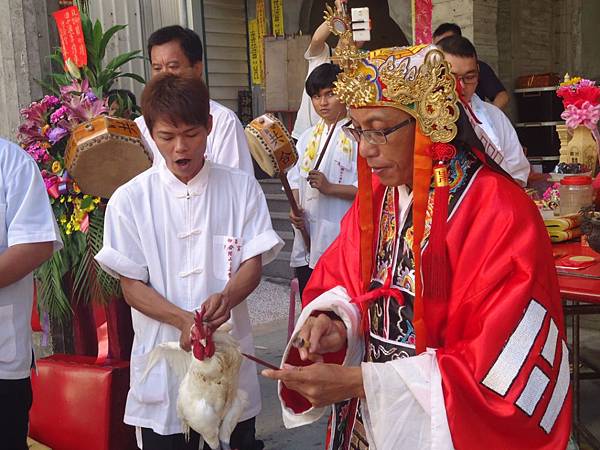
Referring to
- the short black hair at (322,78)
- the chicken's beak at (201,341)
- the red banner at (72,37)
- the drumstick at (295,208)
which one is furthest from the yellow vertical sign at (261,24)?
the chicken's beak at (201,341)

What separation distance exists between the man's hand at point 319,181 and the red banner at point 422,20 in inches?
123

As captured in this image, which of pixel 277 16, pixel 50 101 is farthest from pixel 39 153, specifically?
pixel 277 16

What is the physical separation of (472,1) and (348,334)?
17.1 ft

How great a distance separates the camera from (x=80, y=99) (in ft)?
11.8

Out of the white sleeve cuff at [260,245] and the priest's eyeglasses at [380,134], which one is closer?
the priest's eyeglasses at [380,134]

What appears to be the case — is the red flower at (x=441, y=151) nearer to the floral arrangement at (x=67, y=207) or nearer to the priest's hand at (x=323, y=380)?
the priest's hand at (x=323, y=380)

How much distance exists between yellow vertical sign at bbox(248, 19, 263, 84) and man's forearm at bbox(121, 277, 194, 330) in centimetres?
736

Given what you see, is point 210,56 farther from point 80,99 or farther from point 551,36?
point 80,99

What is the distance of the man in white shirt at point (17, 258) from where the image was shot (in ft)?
7.42

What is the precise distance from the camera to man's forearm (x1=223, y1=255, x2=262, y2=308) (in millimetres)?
2410

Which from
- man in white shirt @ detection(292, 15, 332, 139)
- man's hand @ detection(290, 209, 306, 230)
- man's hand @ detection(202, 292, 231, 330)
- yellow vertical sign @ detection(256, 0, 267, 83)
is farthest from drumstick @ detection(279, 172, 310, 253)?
yellow vertical sign @ detection(256, 0, 267, 83)

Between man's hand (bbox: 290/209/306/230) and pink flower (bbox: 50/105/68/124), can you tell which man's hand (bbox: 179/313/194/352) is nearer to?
pink flower (bbox: 50/105/68/124)

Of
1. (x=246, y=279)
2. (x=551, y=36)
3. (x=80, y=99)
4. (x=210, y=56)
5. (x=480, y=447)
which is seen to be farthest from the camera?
(x=210, y=56)

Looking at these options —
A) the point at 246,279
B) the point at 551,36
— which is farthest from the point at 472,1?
the point at 246,279
